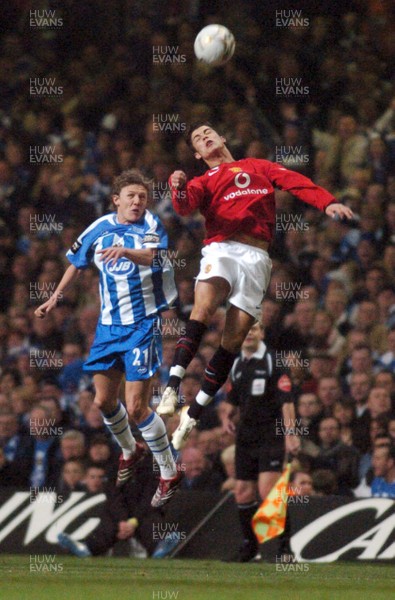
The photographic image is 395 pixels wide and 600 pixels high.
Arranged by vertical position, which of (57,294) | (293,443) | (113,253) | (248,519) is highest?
(113,253)

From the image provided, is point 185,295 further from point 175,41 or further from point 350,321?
point 175,41

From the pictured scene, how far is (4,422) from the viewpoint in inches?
507

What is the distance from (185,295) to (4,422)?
2491 millimetres

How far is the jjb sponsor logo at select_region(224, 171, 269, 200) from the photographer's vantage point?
369 inches

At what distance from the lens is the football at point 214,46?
31.5 feet

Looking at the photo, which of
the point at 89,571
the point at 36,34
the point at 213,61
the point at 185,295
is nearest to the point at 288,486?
the point at 89,571

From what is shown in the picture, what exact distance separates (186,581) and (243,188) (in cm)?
309

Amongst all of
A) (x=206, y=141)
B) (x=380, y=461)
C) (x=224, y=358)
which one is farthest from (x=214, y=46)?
(x=380, y=461)

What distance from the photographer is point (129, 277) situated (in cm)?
968

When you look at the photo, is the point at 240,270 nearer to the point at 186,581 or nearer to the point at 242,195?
the point at 242,195

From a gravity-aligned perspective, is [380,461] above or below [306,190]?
below

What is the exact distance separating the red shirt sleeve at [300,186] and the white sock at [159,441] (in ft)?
6.98

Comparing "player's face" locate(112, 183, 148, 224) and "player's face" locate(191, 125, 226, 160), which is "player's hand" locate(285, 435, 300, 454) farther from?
"player's face" locate(191, 125, 226, 160)

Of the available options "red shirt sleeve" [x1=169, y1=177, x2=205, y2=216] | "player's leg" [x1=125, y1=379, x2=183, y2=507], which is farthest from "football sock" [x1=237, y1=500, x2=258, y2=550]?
"red shirt sleeve" [x1=169, y1=177, x2=205, y2=216]
